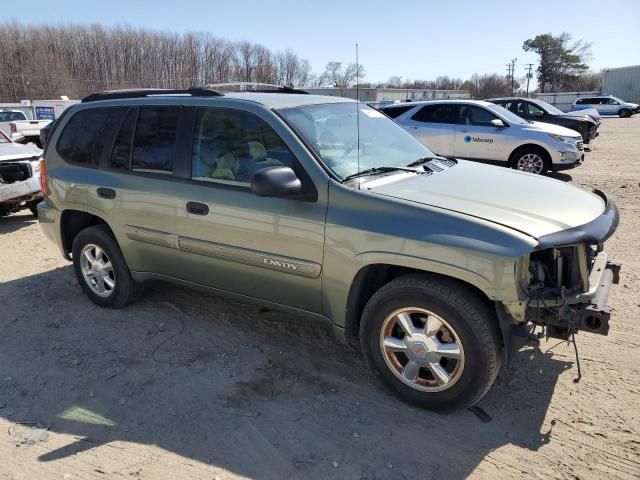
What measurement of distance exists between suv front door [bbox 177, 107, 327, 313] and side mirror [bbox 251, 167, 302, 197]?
0.11m

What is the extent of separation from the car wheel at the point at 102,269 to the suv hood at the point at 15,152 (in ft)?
14.1

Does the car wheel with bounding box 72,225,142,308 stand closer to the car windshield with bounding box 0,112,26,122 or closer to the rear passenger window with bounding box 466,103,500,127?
the rear passenger window with bounding box 466,103,500,127

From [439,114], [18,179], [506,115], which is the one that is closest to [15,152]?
[18,179]

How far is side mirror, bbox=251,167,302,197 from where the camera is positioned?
3.08 meters

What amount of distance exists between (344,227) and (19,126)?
16105 millimetres

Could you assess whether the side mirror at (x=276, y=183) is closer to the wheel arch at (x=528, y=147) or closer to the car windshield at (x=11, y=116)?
the wheel arch at (x=528, y=147)

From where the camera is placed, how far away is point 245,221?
353cm

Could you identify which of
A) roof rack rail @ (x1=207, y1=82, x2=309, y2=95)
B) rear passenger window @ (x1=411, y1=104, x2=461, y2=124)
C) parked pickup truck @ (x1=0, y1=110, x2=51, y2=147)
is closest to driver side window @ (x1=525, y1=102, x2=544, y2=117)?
rear passenger window @ (x1=411, y1=104, x2=461, y2=124)

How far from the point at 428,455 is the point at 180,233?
234 centimetres

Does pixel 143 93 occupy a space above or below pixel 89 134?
above

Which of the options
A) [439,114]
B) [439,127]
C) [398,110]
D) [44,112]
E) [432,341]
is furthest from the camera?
[44,112]

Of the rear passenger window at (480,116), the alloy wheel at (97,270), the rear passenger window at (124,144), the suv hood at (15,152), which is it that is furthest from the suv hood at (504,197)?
the rear passenger window at (480,116)

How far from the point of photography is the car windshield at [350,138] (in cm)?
346

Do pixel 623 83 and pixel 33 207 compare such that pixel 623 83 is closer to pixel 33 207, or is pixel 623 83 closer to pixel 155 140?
pixel 33 207
